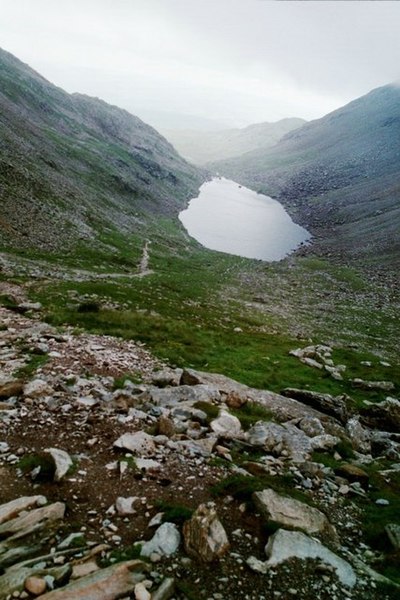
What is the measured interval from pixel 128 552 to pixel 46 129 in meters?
133

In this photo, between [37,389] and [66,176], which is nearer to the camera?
[37,389]

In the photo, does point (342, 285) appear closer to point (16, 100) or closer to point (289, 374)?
point (289, 374)

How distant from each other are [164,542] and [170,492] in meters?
2.11

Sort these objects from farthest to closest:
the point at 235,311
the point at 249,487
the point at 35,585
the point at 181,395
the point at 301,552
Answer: the point at 235,311, the point at 181,395, the point at 249,487, the point at 301,552, the point at 35,585

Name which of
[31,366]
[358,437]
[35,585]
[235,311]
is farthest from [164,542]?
[235,311]

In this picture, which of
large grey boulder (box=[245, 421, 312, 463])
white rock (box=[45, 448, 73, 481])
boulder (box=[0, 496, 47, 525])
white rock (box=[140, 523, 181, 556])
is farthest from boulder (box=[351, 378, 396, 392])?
boulder (box=[0, 496, 47, 525])

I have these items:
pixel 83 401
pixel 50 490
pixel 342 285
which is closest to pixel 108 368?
pixel 83 401

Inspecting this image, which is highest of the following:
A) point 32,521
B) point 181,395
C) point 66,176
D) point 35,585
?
point 66,176

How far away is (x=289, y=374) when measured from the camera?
2967 centimetres

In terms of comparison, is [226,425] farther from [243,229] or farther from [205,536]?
[243,229]

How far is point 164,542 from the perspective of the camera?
8.67m

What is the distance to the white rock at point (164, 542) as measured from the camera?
8.44 metres

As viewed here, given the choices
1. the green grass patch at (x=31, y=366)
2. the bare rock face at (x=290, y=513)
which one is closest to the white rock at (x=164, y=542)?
the bare rock face at (x=290, y=513)

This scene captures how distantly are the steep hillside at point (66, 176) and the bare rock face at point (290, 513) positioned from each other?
163ft
